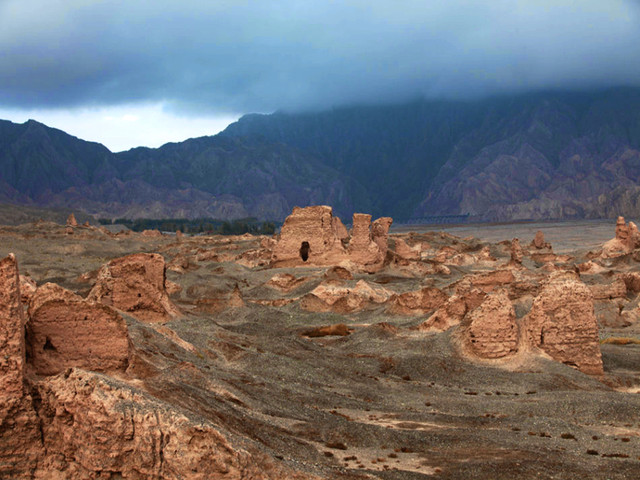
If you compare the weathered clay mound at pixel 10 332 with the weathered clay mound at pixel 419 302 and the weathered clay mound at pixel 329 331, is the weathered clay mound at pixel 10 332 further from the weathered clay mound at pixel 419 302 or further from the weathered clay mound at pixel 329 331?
the weathered clay mound at pixel 419 302

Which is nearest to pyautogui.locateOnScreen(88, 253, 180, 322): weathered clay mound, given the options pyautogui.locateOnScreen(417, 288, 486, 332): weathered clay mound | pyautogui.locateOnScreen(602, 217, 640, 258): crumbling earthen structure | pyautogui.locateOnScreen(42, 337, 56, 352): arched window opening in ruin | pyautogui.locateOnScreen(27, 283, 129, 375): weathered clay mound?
pyautogui.locateOnScreen(417, 288, 486, 332): weathered clay mound

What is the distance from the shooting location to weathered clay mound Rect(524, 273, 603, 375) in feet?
84.4

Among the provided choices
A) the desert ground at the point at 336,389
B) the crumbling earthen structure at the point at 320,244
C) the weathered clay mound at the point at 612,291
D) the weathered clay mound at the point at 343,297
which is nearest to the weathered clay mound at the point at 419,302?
the desert ground at the point at 336,389

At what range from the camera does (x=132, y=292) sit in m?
28.9

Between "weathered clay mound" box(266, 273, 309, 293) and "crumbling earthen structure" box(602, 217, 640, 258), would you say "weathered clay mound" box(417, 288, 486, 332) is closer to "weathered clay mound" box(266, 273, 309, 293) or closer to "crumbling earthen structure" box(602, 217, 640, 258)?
"weathered clay mound" box(266, 273, 309, 293)

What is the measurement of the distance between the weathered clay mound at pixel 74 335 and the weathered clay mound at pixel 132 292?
41.6 ft

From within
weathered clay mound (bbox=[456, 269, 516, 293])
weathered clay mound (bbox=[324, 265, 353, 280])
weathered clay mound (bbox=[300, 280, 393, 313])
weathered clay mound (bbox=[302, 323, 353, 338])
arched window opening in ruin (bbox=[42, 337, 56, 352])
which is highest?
arched window opening in ruin (bbox=[42, 337, 56, 352])

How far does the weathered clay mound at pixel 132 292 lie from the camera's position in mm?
28406

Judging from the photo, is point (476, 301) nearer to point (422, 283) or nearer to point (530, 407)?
point (530, 407)

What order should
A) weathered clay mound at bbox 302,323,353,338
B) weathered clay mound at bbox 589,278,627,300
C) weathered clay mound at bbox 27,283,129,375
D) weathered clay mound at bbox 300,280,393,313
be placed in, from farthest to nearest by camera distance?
1. weathered clay mound at bbox 300,280,393,313
2. weathered clay mound at bbox 589,278,627,300
3. weathered clay mound at bbox 302,323,353,338
4. weathered clay mound at bbox 27,283,129,375

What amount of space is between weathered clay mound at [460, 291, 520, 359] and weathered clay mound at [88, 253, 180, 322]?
1251 cm

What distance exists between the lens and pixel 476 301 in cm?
3212

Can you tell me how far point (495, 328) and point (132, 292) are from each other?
45.8 ft

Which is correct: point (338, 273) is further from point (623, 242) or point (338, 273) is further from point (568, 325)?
point (623, 242)
